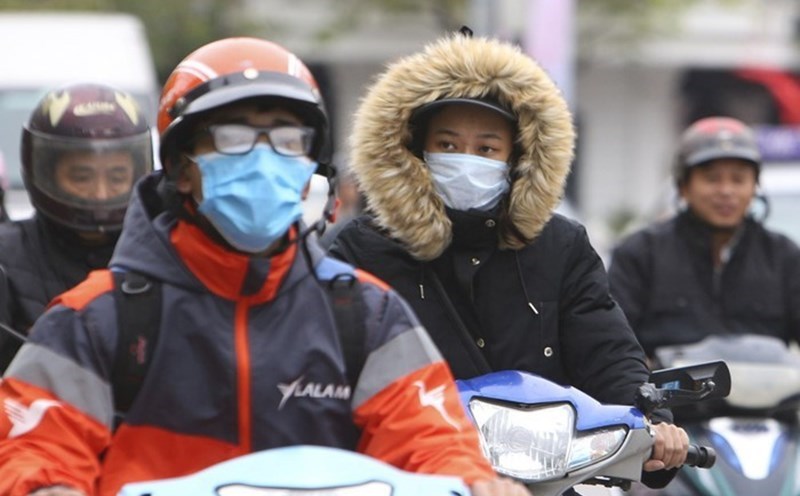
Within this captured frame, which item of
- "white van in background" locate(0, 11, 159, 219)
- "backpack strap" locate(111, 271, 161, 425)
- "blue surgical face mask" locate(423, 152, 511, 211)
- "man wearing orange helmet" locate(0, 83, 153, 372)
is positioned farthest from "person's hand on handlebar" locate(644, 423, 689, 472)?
"white van in background" locate(0, 11, 159, 219)

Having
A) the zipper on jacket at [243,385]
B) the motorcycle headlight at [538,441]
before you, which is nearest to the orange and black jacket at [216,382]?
the zipper on jacket at [243,385]

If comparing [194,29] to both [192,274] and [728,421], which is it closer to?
[728,421]

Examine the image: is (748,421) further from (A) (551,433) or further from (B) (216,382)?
(B) (216,382)

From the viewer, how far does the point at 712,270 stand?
732 centimetres

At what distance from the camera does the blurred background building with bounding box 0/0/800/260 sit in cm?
3180

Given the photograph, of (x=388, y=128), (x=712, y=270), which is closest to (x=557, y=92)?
(x=388, y=128)

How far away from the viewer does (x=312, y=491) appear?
320 centimetres

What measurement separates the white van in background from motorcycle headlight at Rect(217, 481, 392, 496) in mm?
11431

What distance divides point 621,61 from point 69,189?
101 ft

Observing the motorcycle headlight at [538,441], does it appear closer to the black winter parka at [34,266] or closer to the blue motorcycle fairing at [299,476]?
the blue motorcycle fairing at [299,476]

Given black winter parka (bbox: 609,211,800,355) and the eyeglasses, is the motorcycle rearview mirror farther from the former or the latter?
black winter parka (bbox: 609,211,800,355)

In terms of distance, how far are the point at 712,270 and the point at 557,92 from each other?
7.87 feet

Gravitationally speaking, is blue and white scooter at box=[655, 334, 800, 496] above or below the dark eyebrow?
below

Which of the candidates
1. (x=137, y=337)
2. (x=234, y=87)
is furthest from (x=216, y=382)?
(x=234, y=87)
